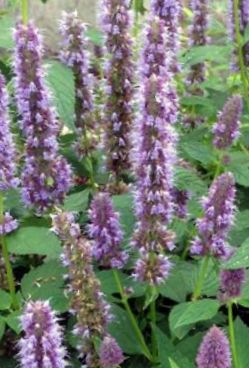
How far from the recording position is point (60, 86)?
9.71ft

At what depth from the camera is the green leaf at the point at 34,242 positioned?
2.80 meters

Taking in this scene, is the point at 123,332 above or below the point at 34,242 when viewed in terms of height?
below

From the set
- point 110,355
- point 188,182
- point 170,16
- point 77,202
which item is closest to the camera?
point 110,355

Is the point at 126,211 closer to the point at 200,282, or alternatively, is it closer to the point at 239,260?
the point at 200,282

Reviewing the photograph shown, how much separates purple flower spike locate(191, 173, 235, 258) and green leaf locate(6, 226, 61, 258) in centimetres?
49

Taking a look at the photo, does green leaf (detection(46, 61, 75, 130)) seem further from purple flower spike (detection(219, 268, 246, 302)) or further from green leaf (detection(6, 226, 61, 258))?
purple flower spike (detection(219, 268, 246, 302))

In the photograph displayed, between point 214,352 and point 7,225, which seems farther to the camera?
point 7,225

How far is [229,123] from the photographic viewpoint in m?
2.77

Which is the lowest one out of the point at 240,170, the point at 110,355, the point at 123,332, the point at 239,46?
the point at 123,332

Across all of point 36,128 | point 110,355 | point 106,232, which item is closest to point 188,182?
point 106,232

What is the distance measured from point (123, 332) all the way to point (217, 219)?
1.94 ft

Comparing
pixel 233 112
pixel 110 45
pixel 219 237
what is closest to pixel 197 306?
pixel 219 237

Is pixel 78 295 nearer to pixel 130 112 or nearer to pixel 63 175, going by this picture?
pixel 63 175

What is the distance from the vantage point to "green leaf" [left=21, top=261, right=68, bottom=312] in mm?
2744
